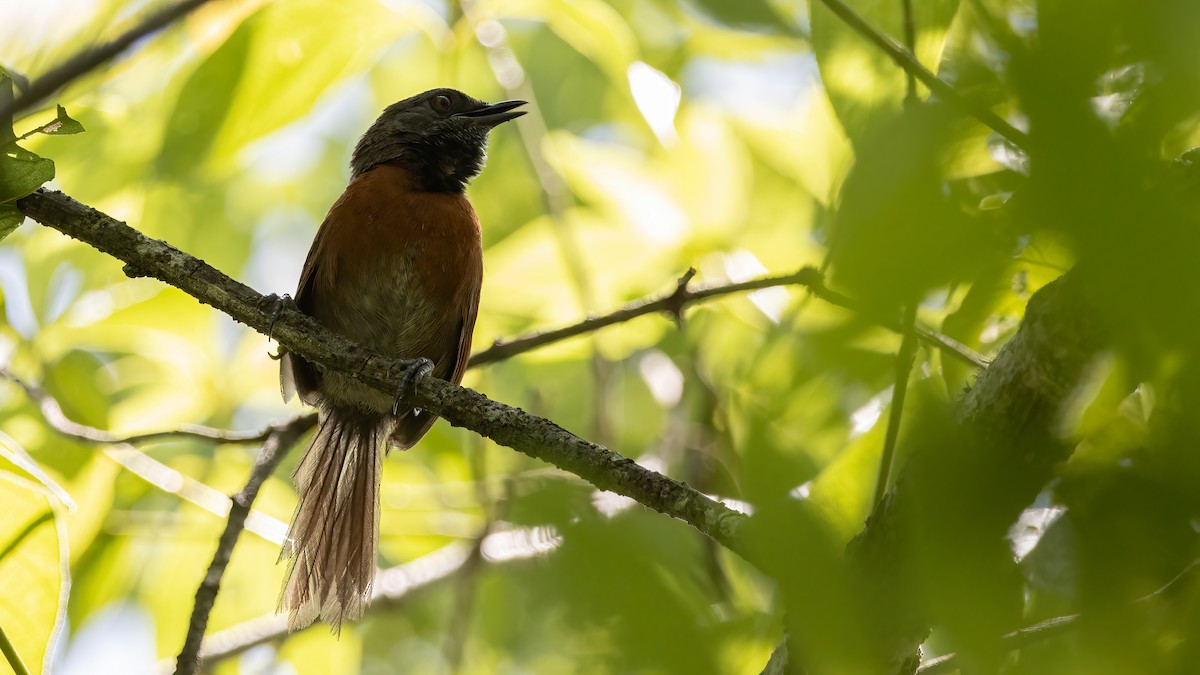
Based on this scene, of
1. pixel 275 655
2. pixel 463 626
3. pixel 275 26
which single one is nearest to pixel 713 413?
pixel 463 626

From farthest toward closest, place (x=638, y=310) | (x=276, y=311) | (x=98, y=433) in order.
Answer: (x=98, y=433) → (x=638, y=310) → (x=276, y=311)

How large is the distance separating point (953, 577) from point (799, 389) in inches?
8.7

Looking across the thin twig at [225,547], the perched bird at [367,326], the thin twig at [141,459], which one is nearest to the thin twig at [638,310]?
the perched bird at [367,326]

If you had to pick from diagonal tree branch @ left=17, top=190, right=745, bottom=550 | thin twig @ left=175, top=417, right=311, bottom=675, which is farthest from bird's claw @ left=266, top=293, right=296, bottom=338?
thin twig @ left=175, top=417, right=311, bottom=675

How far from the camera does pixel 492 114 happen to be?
5.42m

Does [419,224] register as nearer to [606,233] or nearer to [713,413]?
[606,233]

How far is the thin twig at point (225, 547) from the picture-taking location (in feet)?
10.1

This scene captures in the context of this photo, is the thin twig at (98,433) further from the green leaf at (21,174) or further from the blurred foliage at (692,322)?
the green leaf at (21,174)

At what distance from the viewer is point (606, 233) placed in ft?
13.5

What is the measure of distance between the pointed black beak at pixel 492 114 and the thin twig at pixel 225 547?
1.98m

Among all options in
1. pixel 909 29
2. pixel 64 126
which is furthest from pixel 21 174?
pixel 909 29

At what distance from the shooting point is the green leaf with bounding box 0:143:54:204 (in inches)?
106

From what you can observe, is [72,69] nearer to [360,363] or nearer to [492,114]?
[360,363]

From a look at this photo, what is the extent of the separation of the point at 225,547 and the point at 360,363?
0.77 m
